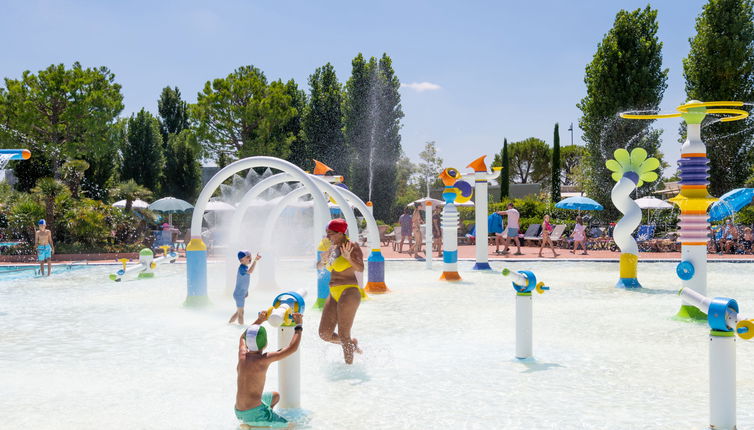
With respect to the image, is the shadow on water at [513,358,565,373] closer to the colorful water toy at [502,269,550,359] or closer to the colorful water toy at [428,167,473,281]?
the colorful water toy at [502,269,550,359]

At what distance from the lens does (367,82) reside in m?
37.5

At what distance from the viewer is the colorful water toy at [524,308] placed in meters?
6.38

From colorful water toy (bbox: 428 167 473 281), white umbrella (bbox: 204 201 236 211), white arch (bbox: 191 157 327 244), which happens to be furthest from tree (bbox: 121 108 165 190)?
white arch (bbox: 191 157 327 244)

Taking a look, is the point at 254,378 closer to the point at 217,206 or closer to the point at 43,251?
the point at 43,251

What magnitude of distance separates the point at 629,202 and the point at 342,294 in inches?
331

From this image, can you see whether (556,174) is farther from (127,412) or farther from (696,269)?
(127,412)

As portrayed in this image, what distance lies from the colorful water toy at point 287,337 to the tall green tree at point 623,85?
2781 centimetres

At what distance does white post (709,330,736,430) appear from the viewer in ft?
13.7

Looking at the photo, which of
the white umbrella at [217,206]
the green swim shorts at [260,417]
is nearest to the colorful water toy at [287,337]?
the green swim shorts at [260,417]

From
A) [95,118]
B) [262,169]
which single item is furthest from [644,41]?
[95,118]

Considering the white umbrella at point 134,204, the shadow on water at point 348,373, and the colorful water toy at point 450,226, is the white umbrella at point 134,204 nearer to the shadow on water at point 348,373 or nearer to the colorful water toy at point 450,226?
the colorful water toy at point 450,226

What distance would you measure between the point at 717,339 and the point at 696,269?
4.82 m

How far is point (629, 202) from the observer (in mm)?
12633

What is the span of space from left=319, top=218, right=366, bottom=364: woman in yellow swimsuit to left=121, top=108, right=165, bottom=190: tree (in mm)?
36610
